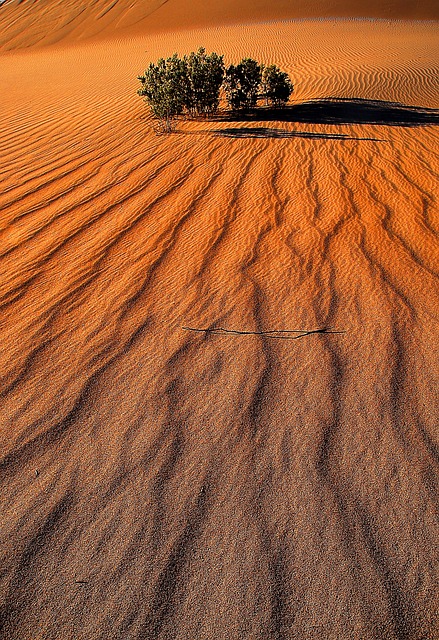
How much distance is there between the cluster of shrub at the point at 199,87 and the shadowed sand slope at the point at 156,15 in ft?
76.7

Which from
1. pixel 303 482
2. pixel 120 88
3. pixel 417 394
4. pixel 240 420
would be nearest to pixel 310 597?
pixel 303 482

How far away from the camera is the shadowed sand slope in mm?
30234

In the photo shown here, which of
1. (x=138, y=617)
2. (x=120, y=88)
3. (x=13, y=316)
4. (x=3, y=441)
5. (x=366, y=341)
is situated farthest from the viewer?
(x=120, y=88)

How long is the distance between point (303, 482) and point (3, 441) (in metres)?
1.48

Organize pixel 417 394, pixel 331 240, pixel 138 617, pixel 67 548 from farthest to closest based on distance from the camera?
pixel 331 240 < pixel 417 394 < pixel 67 548 < pixel 138 617

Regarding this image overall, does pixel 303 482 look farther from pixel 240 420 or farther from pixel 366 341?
pixel 366 341

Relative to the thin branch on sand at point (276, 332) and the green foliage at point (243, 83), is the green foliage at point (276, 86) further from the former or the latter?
the thin branch on sand at point (276, 332)

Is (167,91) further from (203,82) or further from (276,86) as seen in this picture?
(276,86)

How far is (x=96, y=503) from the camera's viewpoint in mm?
2107

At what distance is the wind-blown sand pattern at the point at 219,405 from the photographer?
179cm

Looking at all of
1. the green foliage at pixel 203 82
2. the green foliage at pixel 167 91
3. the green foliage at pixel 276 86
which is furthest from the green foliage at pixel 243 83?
the green foliage at pixel 167 91

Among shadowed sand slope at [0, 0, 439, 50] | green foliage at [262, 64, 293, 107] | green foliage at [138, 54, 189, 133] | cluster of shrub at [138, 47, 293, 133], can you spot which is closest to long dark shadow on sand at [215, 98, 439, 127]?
green foliage at [262, 64, 293, 107]

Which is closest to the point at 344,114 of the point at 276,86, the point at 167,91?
the point at 276,86

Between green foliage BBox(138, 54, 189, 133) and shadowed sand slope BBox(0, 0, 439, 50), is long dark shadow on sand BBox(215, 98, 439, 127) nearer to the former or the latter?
green foliage BBox(138, 54, 189, 133)
